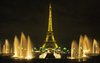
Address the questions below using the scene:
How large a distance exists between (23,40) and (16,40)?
4547mm

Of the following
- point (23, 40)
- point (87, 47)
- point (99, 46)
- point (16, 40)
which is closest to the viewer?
point (23, 40)

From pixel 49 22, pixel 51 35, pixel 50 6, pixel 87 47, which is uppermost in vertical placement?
pixel 50 6

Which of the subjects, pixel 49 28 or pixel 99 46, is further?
pixel 49 28

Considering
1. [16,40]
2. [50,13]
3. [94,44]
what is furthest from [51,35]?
[16,40]

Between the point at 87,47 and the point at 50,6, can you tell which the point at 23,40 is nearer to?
the point at 87,47

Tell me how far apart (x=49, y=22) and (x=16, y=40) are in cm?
2862

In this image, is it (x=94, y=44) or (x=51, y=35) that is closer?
(x=94, y=44)

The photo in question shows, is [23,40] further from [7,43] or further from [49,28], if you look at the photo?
[49,28]

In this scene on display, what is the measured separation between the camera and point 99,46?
56.3 meters

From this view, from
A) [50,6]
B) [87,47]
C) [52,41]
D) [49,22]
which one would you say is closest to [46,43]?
[52,41]

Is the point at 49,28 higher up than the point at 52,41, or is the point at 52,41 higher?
the point at 49,28

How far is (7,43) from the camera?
5025cm

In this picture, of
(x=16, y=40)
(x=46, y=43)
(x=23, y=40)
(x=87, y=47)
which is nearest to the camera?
(x=23, y=40)

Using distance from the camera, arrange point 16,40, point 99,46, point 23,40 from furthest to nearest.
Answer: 1. point 99,46
2. point 16,40
3. point 23,40
